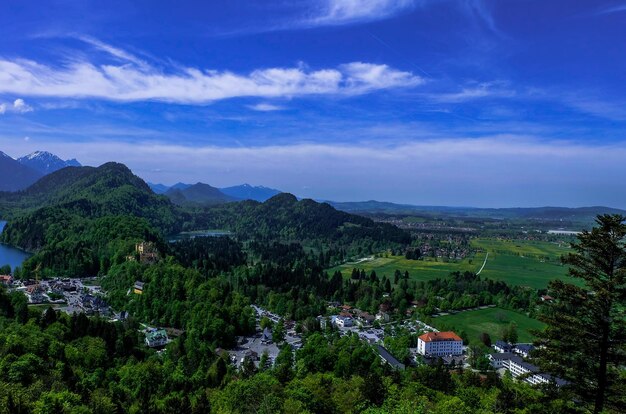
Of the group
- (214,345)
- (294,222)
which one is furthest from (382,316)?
(294,222)

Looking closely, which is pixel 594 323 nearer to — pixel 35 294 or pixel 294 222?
pixel 35 294

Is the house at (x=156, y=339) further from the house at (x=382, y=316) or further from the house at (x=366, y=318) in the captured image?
the house at (x=382, y=316)

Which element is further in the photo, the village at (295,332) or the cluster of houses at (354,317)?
the cluster of houses at (354,317)

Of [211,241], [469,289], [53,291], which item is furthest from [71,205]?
[469,289]

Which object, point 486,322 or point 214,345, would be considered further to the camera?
point 486,322

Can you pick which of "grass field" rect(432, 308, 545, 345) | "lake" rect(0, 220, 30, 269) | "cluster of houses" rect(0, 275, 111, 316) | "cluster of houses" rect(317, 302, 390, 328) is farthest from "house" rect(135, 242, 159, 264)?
"grass field" rect(432, 308, 545, 345)

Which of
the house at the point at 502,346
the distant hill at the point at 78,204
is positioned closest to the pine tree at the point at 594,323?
the house at the point at 502,346

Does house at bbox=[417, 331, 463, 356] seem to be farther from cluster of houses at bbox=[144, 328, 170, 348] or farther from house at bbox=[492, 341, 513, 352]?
cluster of houses at bbox=[144, 328, 170, 348]
